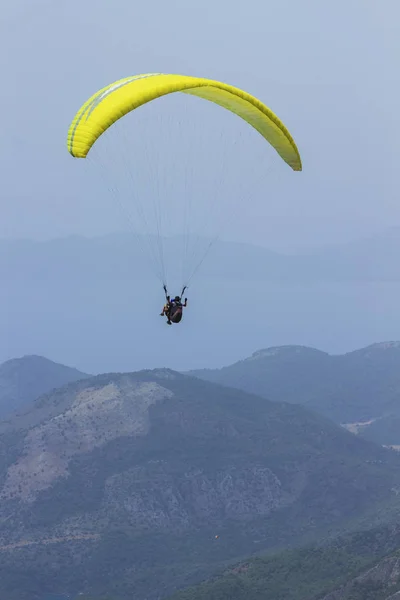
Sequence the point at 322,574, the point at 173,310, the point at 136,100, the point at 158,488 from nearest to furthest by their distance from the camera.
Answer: the point at 136,100 → the point at 173,310 → the point at 322,574 → the point at 158,488

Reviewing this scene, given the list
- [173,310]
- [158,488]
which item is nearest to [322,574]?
[173,310]

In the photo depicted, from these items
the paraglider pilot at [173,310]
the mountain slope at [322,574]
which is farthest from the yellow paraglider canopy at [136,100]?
the mountain slope at [322,574]

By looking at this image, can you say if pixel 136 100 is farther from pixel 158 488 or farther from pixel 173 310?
pixel 158 488

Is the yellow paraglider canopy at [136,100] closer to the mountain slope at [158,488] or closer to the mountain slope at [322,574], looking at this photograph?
the mountain slope at [322,574]

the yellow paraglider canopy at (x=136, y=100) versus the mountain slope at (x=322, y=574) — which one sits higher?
the yellow paraglider canopy at (x=136, y=100)

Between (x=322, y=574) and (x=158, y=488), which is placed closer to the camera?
(x=322, y=574)

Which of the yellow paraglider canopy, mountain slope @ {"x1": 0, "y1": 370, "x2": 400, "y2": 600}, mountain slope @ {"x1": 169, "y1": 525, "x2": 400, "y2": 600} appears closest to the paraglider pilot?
the yellow paraglider canopy
